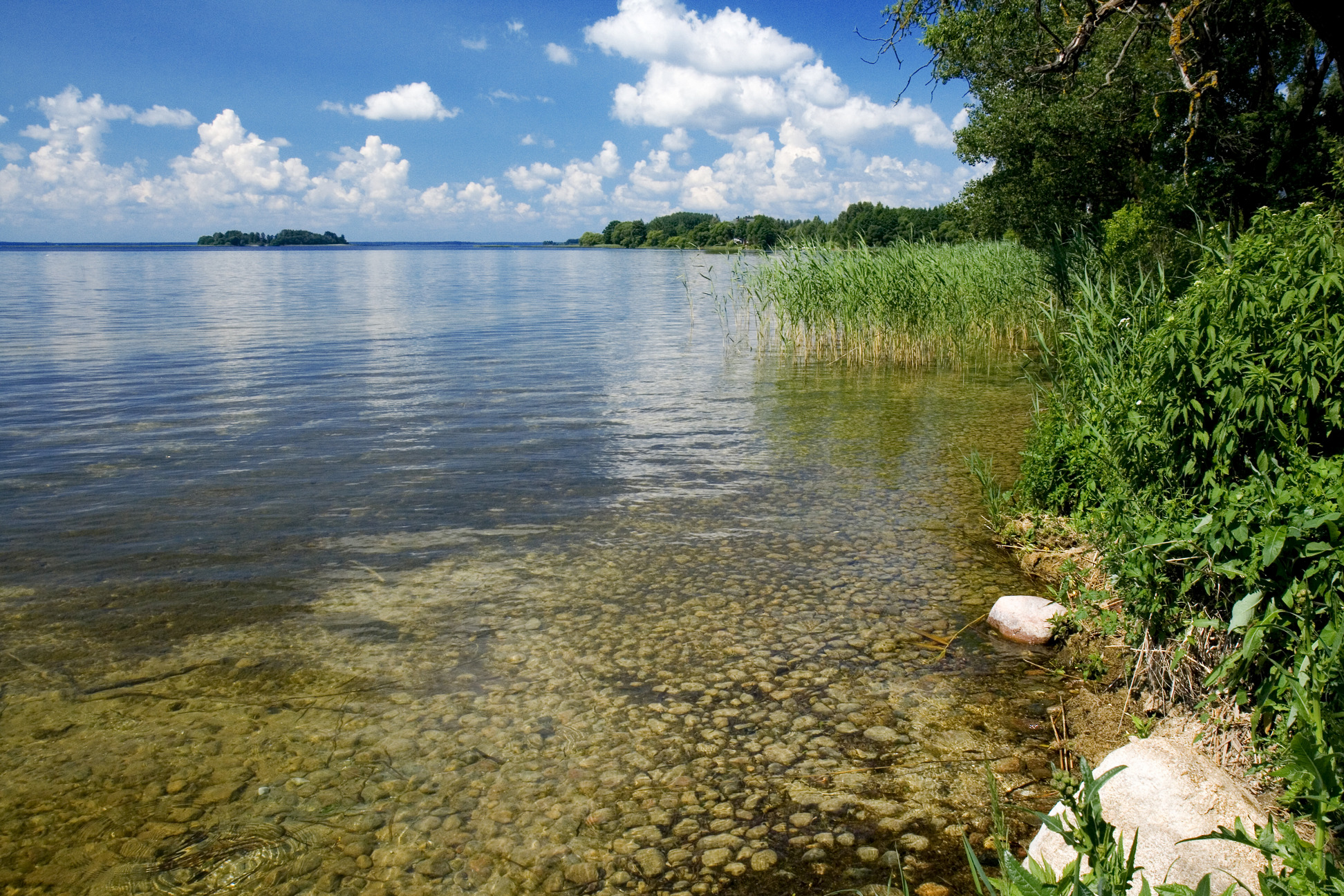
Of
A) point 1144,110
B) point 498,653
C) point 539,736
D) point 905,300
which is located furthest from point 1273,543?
point 1144,110

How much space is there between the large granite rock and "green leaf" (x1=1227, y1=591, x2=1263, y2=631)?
1.96 feet

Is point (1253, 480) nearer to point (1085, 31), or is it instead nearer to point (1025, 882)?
point (1025, 882)

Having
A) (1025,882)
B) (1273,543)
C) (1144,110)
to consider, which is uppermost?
(1144,110)

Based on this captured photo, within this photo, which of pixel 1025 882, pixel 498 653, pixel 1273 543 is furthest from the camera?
pixel 498 653

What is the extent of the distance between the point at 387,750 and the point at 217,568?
336 centimetres

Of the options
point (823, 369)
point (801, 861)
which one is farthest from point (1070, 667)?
point (823, 369)

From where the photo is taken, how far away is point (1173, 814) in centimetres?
328

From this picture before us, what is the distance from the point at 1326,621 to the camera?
3.39 metres

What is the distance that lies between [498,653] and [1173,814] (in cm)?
367

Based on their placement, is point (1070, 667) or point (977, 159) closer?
point (1070, 667)

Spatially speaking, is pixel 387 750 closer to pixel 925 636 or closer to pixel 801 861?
pixel 801 861

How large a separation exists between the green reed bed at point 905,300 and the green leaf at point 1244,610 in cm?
1353

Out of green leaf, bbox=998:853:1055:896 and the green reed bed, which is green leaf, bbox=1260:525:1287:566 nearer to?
green leaf, bbox=998:853:1055:896

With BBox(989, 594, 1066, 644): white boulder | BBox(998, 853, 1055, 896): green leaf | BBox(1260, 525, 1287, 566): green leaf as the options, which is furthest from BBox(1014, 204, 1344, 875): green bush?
BBox(998, 853, 1055, 896): green leaf
